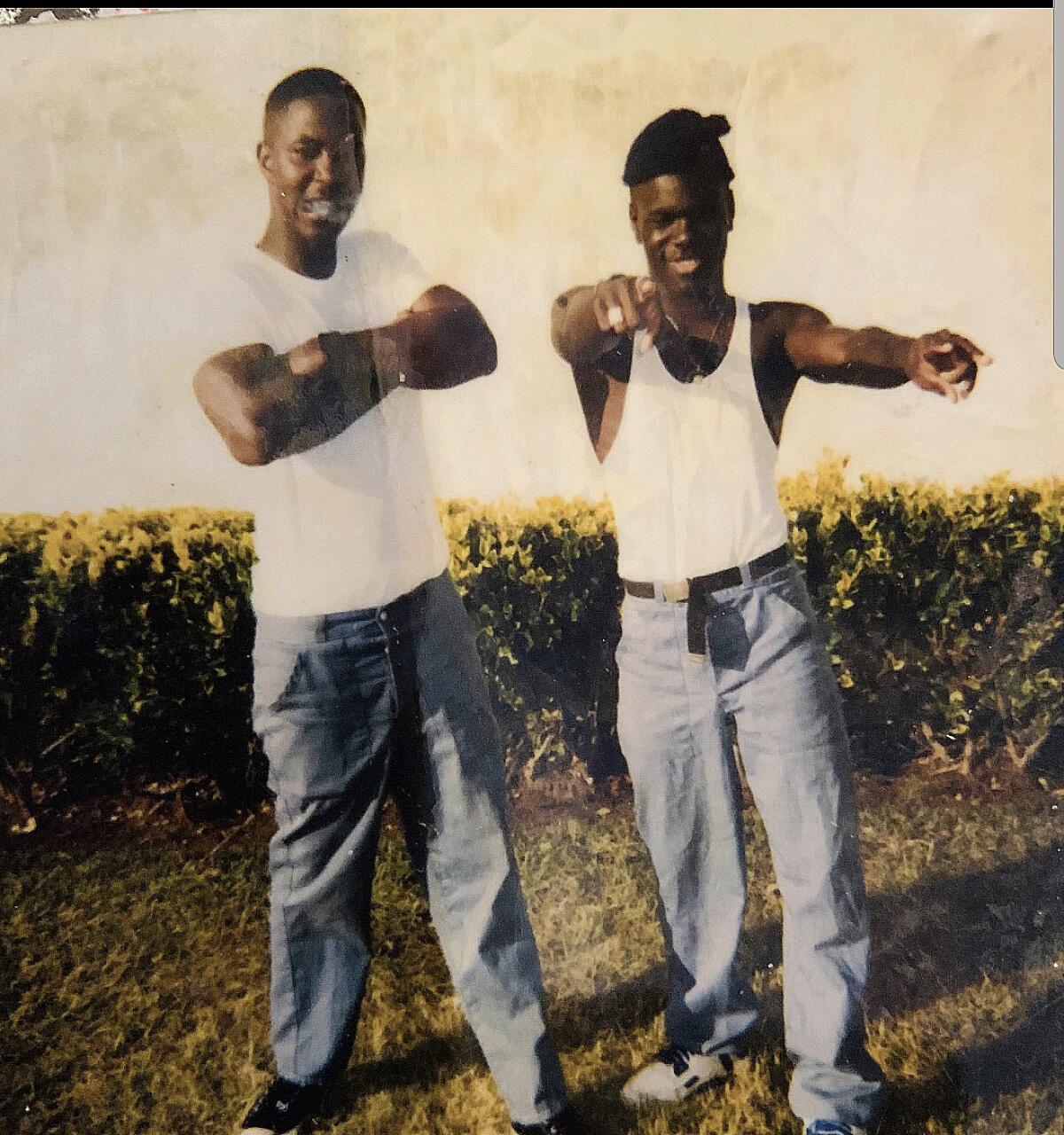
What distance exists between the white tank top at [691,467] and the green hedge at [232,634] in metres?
0.10

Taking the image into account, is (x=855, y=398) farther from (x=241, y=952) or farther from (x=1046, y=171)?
(x=241, y=952)

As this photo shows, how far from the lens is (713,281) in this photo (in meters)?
2.24

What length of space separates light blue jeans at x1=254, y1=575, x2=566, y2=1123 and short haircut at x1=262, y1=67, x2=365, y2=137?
45.6 inches

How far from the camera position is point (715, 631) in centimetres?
222

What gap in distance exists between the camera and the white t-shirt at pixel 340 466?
84.8 inches

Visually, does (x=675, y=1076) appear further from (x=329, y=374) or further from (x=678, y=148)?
(x=678, y=148)

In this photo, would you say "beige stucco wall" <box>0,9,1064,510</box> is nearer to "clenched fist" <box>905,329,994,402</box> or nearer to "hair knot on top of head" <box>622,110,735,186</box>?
"hair knot on top of head" <box>622,110,735,186</box>

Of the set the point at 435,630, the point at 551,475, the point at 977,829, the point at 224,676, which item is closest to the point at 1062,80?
the point at 551,475

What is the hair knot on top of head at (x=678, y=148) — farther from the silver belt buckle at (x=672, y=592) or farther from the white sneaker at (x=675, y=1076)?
the white sneaker at (x=675, y=1076)

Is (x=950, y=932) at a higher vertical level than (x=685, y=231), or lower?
lower

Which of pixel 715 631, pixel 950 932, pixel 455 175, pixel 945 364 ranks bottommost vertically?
pixel 950 932

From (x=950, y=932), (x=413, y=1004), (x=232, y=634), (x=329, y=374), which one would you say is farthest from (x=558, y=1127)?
(x=329, y=374)

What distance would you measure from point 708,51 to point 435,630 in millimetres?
1548

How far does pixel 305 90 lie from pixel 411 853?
6.06 ft
